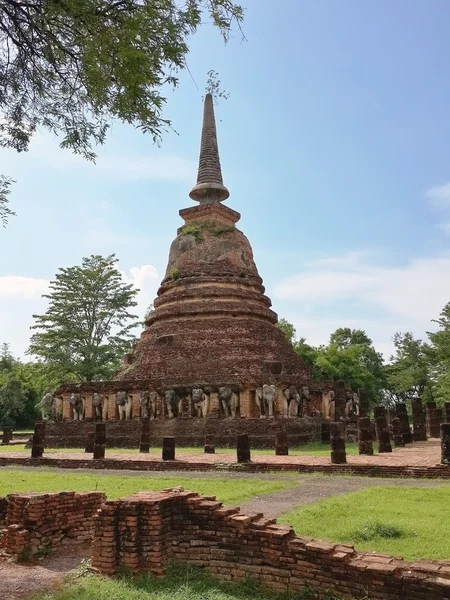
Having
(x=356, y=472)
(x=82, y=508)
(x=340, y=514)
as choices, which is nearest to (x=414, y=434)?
(x=356, y=472)

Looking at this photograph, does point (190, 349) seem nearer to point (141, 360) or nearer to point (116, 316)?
point (141, 360)

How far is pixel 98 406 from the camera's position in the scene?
2234 cm

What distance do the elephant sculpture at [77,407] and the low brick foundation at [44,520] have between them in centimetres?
1601

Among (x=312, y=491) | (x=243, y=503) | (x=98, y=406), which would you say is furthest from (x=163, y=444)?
(x=98, y=406)

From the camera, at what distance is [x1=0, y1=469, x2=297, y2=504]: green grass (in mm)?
9656

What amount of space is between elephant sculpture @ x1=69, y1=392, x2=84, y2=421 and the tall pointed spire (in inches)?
536

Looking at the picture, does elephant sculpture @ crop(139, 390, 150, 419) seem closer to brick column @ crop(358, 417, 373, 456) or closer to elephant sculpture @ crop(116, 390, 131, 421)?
elephant sculpture @ crop(116, 390, 131, 421)

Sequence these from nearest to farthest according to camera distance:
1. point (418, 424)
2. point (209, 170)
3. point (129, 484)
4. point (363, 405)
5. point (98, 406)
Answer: point (129, 484) < point (418, 424) < point (98, 406) < point (363, 405) < point (209, 170)

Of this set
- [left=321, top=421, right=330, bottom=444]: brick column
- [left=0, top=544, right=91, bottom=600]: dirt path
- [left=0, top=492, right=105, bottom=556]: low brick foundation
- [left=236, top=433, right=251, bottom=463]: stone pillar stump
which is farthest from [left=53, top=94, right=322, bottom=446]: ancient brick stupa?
[left=0, top=544, right=91, bottom=600]: dirt path

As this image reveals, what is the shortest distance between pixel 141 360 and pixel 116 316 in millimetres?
12257

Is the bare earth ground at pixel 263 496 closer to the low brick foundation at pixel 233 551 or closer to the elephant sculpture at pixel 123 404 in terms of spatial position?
the low brick foundation at pixel 233 551

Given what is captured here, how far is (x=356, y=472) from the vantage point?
12.2 metres

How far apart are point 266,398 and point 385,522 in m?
13.0

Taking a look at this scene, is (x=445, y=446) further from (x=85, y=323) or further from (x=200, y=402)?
(x=85, y=323)
